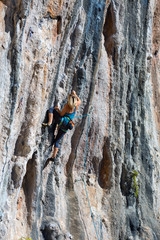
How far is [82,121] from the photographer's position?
29.1 feet

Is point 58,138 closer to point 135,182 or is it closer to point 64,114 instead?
point 64,114

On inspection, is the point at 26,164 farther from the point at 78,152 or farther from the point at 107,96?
the point at 107,96

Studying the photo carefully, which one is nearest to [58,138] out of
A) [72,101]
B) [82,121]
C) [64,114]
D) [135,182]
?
[64,114]

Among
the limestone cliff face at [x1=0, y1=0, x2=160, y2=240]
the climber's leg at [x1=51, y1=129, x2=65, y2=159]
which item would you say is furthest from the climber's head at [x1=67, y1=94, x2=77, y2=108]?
the climber's leg at [x1=51, y1=129, x2=65, y2=159]

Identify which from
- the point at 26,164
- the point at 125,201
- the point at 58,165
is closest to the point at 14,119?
the point at 26,164

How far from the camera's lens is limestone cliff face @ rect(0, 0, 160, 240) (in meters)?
6.45

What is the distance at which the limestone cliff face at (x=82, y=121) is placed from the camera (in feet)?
21.2

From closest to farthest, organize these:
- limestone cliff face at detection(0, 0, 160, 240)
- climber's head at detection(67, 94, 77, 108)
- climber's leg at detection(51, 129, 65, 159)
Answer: limestone cliff face at detection(0, 0, 160, 240), climber's head at detection(67, 94, 77, 108), climber's leg at detection(51, 129, 65, 159)

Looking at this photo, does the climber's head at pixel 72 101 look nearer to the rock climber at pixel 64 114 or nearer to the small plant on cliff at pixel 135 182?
the rock climber at pixel 64 114

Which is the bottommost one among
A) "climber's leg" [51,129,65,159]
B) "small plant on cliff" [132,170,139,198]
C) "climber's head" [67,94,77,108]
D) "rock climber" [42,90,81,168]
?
"small plant on cliff" [132,170,139,198]

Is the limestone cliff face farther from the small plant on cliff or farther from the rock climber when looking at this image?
the rock climber

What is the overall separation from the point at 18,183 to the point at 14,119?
3.56ft

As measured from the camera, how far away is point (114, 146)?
9641mm

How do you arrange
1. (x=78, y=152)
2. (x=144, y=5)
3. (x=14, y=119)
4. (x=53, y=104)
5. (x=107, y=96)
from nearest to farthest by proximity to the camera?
1. (x=14, y=119)
2. (x=53, y=104)
3. (x=78, y=152)
4. (x=107, y=96)
5. (x=144, y=5)
